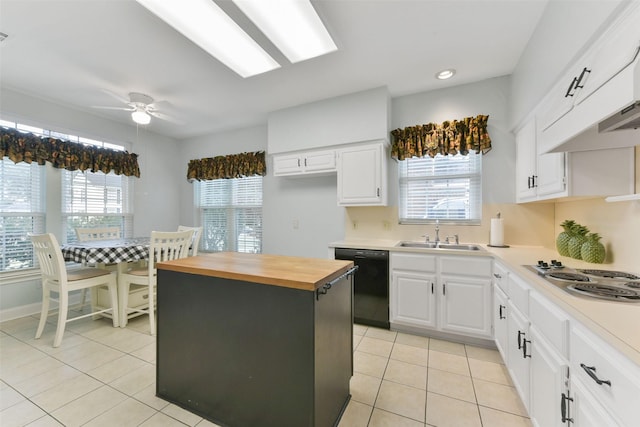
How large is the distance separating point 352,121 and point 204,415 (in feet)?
9.57

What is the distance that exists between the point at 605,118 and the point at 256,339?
1818mm

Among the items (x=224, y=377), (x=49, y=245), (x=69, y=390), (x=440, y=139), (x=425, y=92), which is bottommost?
(x=69, y=390)

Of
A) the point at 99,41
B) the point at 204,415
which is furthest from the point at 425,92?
the point at 204,415

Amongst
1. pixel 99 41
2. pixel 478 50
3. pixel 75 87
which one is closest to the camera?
pixel 99 41

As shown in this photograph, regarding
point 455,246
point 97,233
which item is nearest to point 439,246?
point 455,246

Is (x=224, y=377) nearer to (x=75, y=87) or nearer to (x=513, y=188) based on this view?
(x=513, y=188)

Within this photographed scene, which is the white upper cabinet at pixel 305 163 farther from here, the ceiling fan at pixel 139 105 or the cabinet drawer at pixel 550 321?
the cabinet drawer at pixel 550 321

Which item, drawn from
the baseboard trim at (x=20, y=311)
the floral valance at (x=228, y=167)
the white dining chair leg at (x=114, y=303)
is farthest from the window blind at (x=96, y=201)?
the white dining chair leg at (x=114, y=303)

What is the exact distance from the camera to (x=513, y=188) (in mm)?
2727

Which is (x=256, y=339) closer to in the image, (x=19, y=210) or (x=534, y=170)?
(x=534, y=170)

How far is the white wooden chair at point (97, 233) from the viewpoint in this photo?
3.33 metres

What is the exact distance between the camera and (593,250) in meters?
1.75

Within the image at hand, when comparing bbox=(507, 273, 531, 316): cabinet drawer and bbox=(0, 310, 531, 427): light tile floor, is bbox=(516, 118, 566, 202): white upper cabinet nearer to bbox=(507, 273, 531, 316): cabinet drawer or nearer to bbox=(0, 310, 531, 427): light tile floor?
bbox=(507, 273, 531, 316): cabinet drawer

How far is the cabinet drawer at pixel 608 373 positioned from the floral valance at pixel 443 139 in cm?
219
